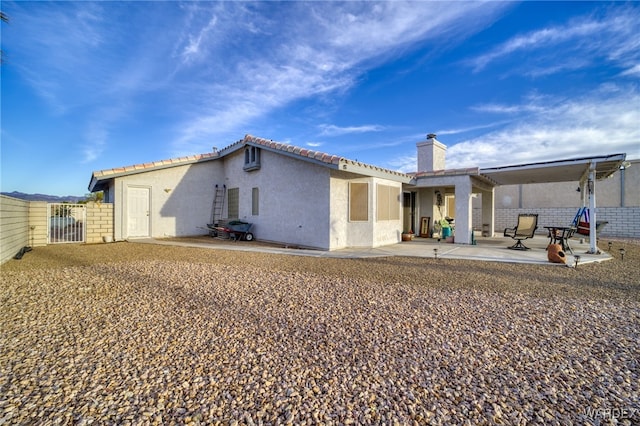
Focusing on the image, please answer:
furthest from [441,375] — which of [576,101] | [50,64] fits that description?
[576,101]

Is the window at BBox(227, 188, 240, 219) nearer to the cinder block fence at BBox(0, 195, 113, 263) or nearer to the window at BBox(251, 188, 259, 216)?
the window at BBox(251, 188, 259, 216)

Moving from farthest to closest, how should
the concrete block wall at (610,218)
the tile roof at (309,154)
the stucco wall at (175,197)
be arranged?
the concrete block wall at (610,218) → the stucco wall at (175,197) → the tile roof at (309,154)

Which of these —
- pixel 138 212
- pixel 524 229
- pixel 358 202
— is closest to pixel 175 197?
pixel 138 212

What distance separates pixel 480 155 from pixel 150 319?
21187 millimetres

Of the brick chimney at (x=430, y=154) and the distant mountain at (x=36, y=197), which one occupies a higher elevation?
the brick chimney at (x=430, y=154)

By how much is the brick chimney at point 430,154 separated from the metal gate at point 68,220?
15998 millimetres

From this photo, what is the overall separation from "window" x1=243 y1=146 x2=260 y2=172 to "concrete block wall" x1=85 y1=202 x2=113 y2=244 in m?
6.31

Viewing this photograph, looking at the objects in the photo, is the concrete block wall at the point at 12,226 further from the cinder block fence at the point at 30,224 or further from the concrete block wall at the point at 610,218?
the concrete block wall at the point at 610,218

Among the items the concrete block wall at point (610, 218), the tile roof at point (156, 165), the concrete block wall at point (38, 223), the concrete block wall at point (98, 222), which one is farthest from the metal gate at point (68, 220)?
the concrete block wall at point (610, 218)

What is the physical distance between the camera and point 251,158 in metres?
13.1

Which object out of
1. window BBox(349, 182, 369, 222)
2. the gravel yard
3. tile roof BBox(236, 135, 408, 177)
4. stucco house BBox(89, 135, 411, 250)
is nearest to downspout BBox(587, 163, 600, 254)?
the gravel yard

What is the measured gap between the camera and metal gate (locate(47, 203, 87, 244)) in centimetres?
1204

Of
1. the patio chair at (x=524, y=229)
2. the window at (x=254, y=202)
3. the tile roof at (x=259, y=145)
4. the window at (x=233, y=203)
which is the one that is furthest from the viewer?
the window at (x=233, y=203)

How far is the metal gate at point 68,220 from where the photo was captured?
12.0 metres
